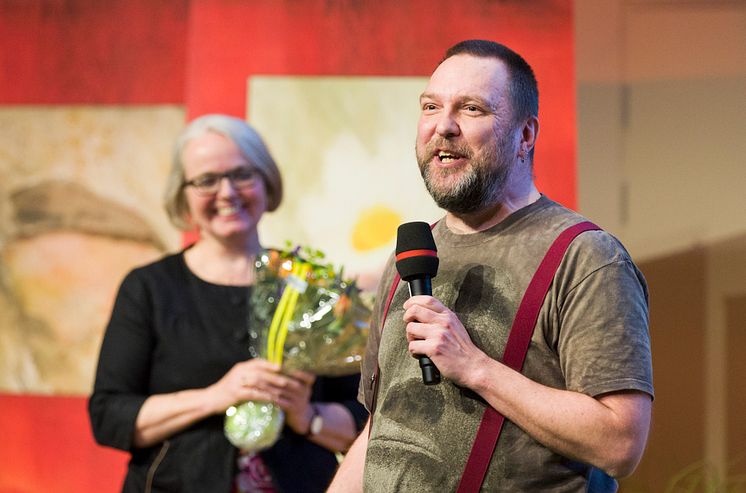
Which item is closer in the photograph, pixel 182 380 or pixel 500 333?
pixel 500 333

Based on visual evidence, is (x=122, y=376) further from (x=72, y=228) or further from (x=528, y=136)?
(x=72, y=228)

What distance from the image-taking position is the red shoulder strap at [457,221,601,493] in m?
1.52

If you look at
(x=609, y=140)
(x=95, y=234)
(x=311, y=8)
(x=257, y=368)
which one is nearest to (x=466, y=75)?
(x=257, y=368)

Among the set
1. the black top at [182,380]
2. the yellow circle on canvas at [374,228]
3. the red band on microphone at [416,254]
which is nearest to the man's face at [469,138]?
the red band on microphone at [416,254]

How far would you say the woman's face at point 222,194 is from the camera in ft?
9.32

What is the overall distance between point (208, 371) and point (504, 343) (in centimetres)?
132

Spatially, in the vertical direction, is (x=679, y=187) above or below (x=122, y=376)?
above

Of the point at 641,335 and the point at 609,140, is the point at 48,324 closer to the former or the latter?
the point at 609,140

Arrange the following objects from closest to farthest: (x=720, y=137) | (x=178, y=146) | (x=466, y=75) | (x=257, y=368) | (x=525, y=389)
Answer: (x=525, y=389) → (x=466, y=75) → (x=257, y=368) → (x=178, y=146) → (x=720, y=137)

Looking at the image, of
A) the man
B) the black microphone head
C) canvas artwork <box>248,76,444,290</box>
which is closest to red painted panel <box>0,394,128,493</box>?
canvas artwork <box>248,76,444,290</box>

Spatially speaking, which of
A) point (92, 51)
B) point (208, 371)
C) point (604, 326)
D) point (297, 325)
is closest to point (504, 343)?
point (604, 326)

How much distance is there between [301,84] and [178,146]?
3.47ft

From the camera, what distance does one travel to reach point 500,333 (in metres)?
1.57

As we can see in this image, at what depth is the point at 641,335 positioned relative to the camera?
4.89 feet
